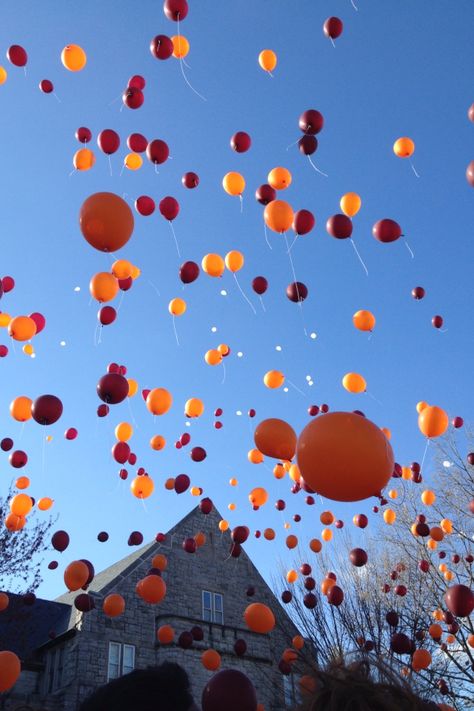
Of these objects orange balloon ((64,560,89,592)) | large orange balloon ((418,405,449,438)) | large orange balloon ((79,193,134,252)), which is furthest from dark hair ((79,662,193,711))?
orange balloon ((64,560,89,592))

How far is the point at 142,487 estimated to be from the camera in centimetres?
966

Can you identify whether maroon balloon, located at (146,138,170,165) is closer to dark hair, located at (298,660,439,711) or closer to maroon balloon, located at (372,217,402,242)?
maroon balloon, located at (372,217,402,242)

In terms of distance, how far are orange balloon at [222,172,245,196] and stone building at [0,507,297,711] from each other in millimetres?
12204

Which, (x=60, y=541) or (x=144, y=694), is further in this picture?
(x=60, y=541)

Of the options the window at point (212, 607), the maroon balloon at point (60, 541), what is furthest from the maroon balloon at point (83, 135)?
the window at point (212, 607)

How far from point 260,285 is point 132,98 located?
→ 3.11 m

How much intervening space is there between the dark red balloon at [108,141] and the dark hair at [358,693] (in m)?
6.98

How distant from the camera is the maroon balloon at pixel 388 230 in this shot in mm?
7602

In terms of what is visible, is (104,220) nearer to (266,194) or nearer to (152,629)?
(266,194)

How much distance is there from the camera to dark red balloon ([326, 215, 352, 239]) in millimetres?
7434

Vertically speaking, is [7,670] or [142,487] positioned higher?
[142,487]

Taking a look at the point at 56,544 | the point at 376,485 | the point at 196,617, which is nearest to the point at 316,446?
the point at 376,485

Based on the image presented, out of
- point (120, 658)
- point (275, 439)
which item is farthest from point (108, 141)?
point (120, 658)

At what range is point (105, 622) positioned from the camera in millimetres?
15719
